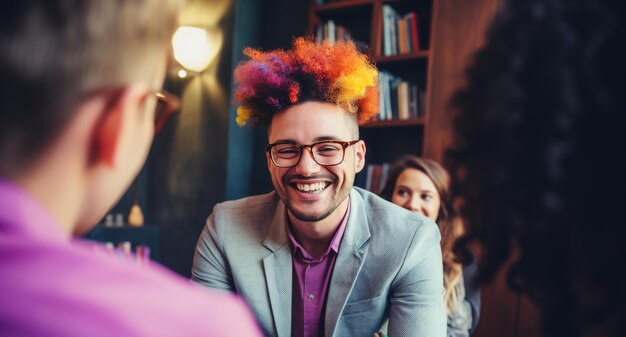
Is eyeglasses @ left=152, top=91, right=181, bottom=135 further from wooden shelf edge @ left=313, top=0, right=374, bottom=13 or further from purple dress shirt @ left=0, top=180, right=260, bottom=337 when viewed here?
wooden shelf edge @ left=313, top=0, right=374, bottom=13

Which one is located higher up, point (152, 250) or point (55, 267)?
point (55, 267)

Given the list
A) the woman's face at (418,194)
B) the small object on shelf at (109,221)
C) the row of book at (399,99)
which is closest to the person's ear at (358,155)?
the woman's face at (418,194)

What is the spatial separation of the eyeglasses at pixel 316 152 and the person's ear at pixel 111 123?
105cm

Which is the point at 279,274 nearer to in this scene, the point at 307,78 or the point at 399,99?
the point at 307,78

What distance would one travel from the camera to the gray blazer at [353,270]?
4.82 ft

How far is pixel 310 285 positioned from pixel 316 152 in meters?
0.42

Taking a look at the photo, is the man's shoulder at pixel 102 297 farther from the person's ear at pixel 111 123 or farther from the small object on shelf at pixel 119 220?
the small object on shelf at pixel 119 220

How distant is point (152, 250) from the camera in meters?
3.57

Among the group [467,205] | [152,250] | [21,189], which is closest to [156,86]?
[21,189]

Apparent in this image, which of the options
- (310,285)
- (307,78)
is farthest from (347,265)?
→ (307,78)

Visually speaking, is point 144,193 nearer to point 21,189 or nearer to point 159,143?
point 159,143

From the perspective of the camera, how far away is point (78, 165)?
1.73 ft

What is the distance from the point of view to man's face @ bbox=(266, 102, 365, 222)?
1.57m

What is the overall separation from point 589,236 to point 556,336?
0.42ft
